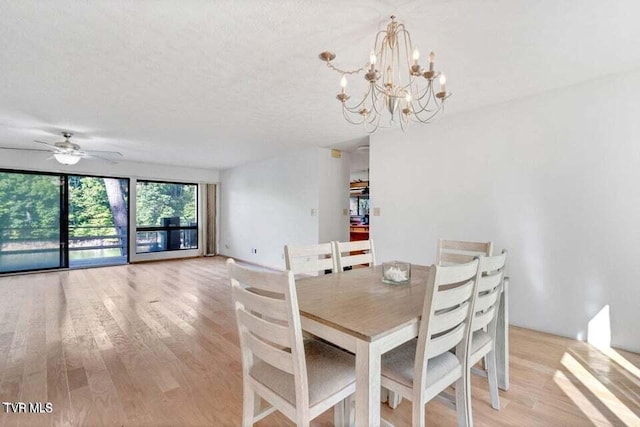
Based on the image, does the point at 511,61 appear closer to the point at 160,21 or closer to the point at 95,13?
the point at 160,21

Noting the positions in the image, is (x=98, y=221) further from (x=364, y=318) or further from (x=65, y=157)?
(x=364, y=318)

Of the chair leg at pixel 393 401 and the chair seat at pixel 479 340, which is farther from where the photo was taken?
the chair leg at pixel 393 401

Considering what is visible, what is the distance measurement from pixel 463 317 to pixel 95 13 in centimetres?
252

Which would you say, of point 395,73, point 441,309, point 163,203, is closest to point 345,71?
point 395,73

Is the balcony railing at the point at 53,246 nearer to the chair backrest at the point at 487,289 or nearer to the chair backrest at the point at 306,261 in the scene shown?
the chair backrest at the point at 306,261

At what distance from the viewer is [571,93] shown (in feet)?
8.26

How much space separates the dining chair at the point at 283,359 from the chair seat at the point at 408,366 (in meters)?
0.17

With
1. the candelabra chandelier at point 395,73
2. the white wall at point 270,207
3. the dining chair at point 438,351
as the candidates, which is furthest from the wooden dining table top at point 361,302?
the white wall at point 270,207

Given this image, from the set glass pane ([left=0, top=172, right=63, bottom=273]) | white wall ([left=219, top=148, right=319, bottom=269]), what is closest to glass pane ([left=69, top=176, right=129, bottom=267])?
glass pane ([left=0, top=172, right=63, bottom=273])

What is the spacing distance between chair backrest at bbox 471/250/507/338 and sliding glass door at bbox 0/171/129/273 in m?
7.02

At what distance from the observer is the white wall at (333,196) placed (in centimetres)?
486

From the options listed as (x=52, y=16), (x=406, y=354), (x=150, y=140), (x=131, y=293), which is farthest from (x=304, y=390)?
(x=150, y=140)

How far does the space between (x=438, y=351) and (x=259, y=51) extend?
2.12 m

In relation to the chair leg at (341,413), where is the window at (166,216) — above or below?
above
